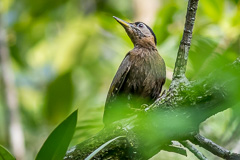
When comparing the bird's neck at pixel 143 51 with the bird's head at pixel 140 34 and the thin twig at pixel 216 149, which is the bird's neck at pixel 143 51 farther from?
the thin twig at pixel 216 149

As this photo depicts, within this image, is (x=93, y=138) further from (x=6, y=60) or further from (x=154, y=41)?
(x=6, y=60)

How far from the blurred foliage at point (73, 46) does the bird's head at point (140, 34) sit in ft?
0.36

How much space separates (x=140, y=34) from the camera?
5023 mm

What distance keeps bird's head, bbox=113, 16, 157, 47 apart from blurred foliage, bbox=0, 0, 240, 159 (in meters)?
0.11

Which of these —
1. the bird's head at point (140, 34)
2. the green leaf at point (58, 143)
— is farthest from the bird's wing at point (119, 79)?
the green leaf at point (58, 143)

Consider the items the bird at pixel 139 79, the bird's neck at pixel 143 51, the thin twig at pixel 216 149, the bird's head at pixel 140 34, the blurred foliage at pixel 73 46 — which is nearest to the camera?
the thin twig at pixel 216 149

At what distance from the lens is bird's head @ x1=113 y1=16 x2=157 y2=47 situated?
486cm

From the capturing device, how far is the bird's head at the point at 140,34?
15.9 feet

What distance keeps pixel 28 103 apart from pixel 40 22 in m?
1.01

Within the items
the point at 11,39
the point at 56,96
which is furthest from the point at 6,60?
the point at 11,39

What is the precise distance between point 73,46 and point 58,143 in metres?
4.39

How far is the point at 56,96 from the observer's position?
231 inches

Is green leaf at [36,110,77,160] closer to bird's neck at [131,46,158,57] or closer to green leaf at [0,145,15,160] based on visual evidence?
green leaf at [0,145,15,160]

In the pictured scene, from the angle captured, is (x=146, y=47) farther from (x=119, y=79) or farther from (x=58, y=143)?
(x=58, y=143)
